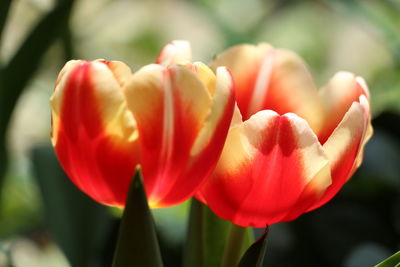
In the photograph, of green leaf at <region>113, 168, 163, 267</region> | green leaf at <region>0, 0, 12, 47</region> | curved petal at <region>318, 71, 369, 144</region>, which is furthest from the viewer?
green leaf at <region>0, 0, 12, 47</region>

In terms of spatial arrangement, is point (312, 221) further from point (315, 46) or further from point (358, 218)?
point (315, 46)

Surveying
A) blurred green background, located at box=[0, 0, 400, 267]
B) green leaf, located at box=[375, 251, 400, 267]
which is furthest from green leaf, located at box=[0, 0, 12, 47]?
green leaf, located at box=[375, 251, 400, 267]

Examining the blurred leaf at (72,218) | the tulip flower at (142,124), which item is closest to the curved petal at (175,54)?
the tulip flower at (142,124)

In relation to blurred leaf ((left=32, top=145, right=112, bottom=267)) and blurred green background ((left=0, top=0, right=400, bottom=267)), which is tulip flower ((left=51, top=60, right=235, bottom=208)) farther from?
blurred leaf ((left=32, top=145, right=112, bottom=267))

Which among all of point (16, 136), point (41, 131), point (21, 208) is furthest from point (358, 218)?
point (16, 136)

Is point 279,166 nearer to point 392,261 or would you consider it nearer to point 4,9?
point 392,261

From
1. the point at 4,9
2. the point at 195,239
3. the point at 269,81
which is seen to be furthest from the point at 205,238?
the point at 4,9
